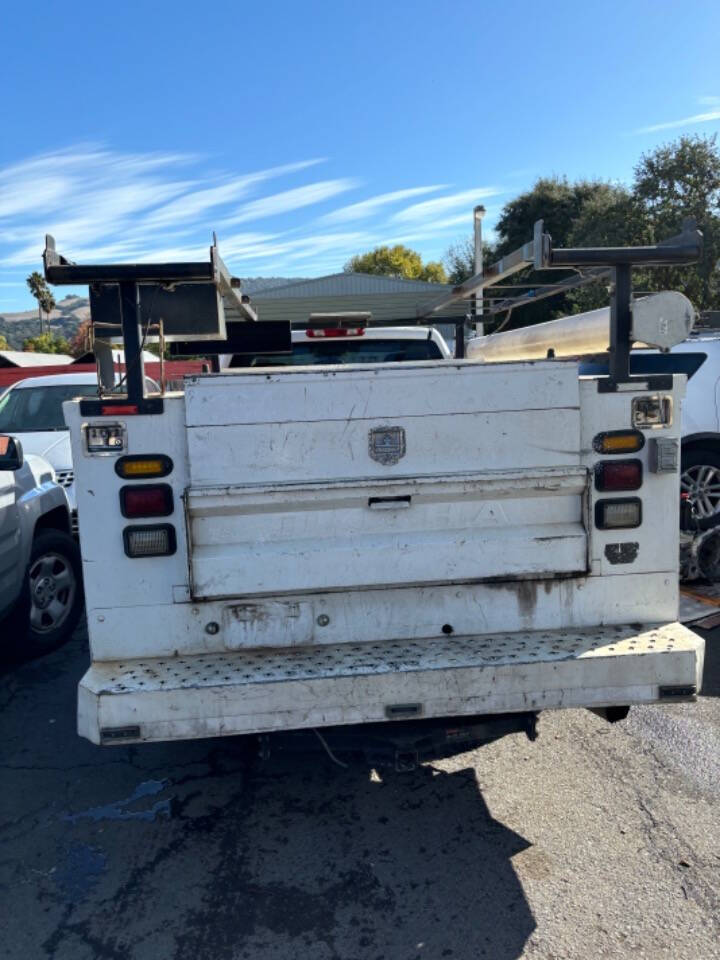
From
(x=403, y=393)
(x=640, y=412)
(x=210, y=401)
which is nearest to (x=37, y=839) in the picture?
(x=210, y=401)

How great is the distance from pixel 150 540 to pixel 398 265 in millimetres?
56036

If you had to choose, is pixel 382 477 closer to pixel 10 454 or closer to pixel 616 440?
pixel 616 440

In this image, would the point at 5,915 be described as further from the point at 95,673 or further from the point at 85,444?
the point at 85,444

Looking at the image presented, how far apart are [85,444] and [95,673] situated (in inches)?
35.0

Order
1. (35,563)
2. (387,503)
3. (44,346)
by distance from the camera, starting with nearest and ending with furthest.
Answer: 1. (387,503)
2. (35,563)
3. (44,346)

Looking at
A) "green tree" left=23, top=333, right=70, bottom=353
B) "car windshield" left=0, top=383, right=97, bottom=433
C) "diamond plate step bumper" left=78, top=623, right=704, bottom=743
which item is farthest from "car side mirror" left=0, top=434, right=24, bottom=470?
"green tree" left=23, top=333, right=70, bottom=353

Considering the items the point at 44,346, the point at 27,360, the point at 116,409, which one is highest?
the point at 44,346

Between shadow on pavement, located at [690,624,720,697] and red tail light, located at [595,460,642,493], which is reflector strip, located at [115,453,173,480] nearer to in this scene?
red tail light, located at [595,460,642,493]

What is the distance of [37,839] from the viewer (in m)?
3.60

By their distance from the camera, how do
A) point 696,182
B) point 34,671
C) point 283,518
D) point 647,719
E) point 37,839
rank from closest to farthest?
point 283,518 < point 37,839 < point 647,719 < point 34,671 < point 696,182

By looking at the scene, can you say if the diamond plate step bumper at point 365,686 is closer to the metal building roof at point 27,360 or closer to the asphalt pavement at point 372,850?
the asphalt pavement at point 372,850

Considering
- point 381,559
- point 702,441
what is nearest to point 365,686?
point 381,559

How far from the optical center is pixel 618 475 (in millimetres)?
3307

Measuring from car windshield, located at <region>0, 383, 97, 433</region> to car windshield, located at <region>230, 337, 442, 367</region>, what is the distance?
3433mm
